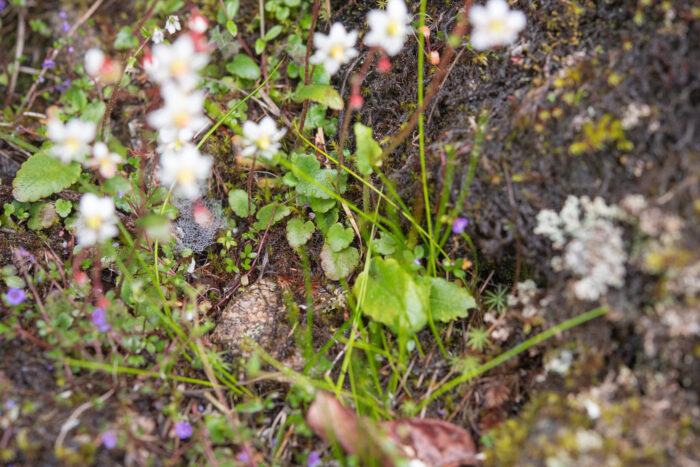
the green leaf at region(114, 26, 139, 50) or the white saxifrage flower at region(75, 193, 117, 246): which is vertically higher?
the green leaf at region(114, 26, 139, 50)

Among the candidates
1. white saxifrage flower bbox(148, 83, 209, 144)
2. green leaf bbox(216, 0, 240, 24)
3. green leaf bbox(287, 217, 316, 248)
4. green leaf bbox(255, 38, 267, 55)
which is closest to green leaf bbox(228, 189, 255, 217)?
green leaf bbox(287, 217, 316, 248)

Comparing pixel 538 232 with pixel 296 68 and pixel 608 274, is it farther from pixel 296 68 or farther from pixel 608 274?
pixel 296 68

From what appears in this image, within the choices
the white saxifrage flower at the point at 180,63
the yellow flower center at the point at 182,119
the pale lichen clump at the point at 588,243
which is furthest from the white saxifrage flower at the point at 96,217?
the pale lichen clump at the point at 588,243

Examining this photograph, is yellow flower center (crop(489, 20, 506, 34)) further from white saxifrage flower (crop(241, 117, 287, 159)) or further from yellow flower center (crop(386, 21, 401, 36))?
white saxifrage flower (crop(241, 117, 287, 159))

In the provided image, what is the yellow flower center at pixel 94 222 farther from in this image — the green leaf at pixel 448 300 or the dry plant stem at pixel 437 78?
the green leaf at pixel 448 300

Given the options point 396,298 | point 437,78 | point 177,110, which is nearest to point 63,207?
point 177,110

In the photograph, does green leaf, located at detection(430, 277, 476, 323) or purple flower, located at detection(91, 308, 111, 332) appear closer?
purple flower, located at detection(91, 308, 111, 332)
